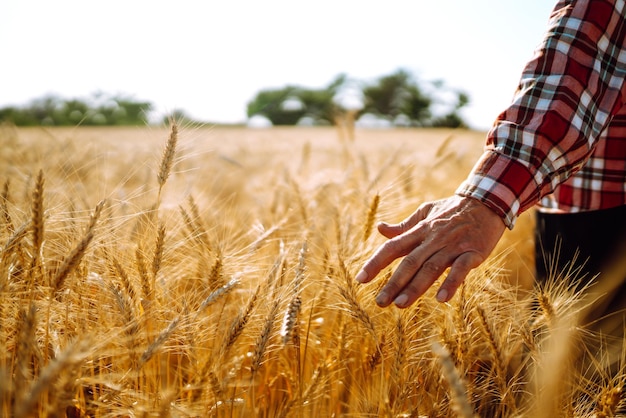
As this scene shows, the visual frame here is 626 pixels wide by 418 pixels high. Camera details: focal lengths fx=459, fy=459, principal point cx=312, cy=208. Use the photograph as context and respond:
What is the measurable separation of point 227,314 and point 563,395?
81cm

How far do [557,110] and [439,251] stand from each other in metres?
0.44

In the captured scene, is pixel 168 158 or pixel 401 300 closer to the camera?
pixel 401 300

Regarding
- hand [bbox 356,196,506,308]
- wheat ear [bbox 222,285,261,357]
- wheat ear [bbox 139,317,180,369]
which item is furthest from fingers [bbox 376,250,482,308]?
wheat ear [bbox 139,317,180,369]

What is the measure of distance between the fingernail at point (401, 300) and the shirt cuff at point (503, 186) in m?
0.27

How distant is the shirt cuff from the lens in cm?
94

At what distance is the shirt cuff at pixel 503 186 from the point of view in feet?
3.09

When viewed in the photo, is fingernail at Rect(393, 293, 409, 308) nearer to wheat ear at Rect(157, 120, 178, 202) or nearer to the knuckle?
the knuckle

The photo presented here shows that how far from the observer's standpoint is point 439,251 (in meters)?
0.88

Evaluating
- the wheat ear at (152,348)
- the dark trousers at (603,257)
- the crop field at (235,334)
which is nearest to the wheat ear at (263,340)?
the crop field at (235,334)

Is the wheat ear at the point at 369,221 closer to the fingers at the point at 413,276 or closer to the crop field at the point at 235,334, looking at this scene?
the crop field at the point at 235,334

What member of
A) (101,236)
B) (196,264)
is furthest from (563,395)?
(101,236)

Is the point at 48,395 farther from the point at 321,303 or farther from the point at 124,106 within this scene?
the point at 124,106

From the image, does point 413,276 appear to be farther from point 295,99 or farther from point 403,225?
point 295,99

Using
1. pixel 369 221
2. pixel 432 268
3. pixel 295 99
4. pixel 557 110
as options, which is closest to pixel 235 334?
pixel 432 268
